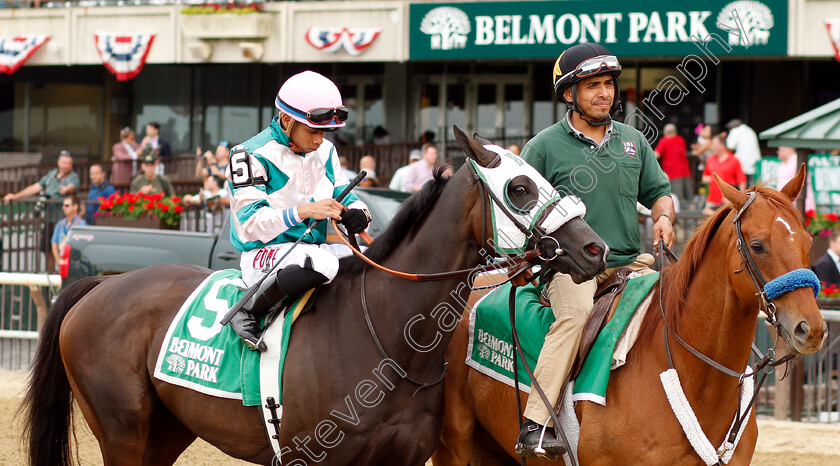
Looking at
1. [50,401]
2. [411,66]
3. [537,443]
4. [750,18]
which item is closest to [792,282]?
[537,443]

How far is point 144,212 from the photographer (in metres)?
11.5

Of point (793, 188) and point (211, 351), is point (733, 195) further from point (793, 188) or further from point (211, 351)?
point (211, 351)

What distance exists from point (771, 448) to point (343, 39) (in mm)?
13036

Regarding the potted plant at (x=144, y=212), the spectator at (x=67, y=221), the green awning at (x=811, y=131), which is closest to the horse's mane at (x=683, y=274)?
the green awning at (x=811, y=131)

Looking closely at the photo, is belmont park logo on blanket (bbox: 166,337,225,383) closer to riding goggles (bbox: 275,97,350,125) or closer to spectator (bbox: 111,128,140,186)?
riding goggles (bbox: 275,97,350,125)

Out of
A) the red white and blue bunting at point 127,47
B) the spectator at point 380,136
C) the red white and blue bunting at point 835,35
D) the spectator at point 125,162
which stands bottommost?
the spectator at point 125,162

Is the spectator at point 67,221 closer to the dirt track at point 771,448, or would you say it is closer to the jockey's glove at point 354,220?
the dirt track at point 771,448

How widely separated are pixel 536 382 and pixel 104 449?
2204 millimetres

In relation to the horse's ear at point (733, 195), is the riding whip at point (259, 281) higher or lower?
lower

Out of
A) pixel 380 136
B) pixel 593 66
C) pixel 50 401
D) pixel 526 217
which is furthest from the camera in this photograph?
pixel 380 136

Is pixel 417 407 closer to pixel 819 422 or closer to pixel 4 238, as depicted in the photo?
pixel 819 422

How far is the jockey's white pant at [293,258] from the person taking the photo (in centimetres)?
429

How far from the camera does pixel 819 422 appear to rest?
26.1 ft

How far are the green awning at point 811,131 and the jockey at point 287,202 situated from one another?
4761mm
